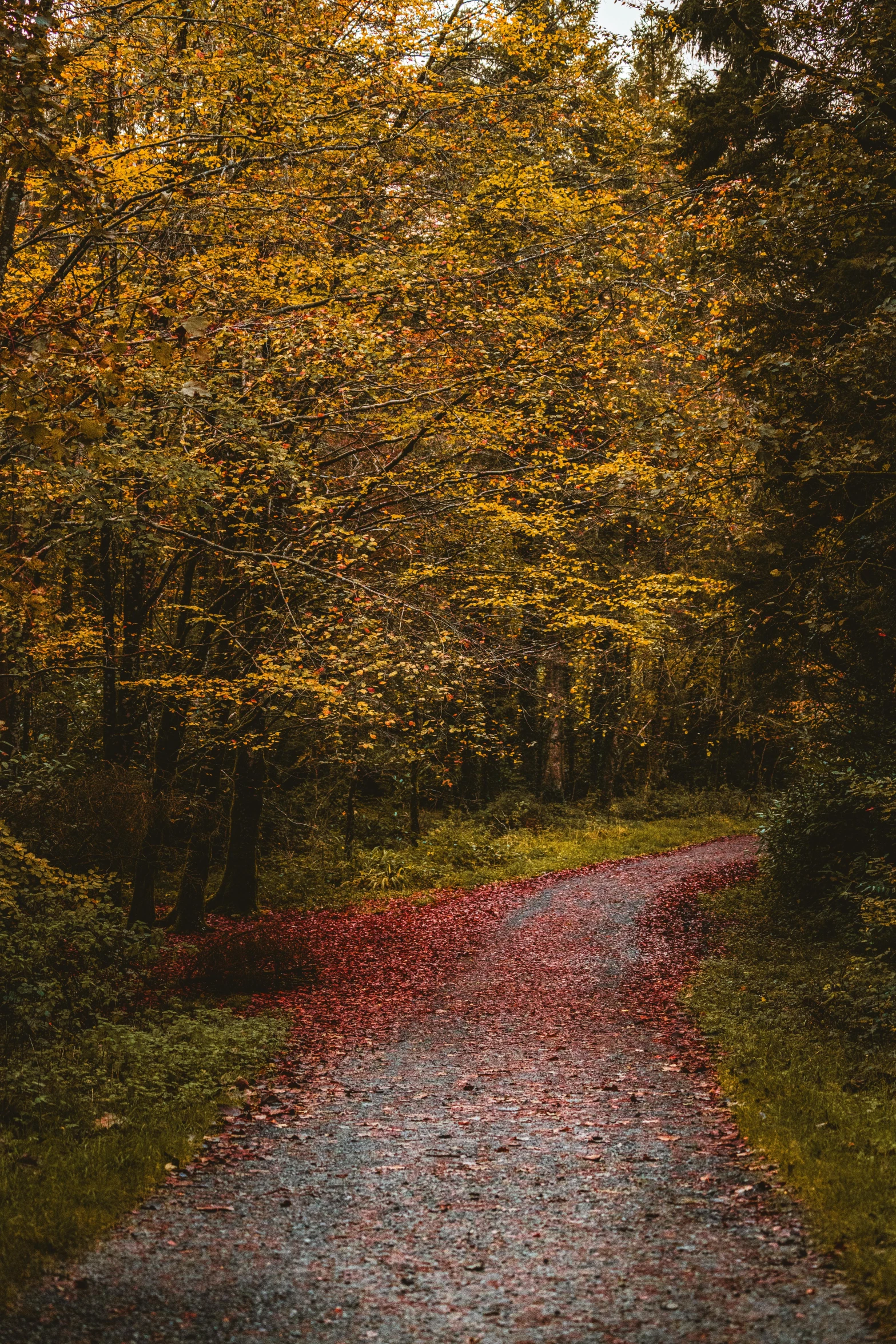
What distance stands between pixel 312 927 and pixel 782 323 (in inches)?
452

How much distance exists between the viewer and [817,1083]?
23.6 feet

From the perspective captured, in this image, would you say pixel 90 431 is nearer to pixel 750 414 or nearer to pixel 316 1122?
pixel 316 1122

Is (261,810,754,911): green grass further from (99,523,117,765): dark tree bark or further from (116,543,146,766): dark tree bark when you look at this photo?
(99,523,117,765): dark tree bark

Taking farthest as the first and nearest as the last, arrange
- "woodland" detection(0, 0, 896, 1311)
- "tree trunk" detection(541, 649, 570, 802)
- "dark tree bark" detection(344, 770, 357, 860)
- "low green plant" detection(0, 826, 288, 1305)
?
1. "tree trunk" detection(541, 649, 570, 802)
2. "dark tree bark" detection(344, 770, 357, 860)
3. "woodland" detection(0, 0, 896, 1311)
4. "low green plant" detection(0, 826, 288, 1305)

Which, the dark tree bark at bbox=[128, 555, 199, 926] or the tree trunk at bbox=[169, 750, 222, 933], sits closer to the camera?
the dark tree bark at bbox=[128, 555, 199, 926]

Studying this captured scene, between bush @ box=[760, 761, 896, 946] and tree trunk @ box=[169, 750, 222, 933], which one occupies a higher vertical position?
bush @ box=[760, 761, 896, 946]

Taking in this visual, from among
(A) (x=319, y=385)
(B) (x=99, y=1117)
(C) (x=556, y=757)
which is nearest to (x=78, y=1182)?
(B) (x=99, y=1117)

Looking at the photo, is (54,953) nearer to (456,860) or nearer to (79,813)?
(79,813)

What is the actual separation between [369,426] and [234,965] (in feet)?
25.5

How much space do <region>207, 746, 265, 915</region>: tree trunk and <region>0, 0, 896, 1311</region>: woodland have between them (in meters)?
0.07

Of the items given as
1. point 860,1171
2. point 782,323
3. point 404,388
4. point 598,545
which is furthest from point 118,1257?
point 598,545

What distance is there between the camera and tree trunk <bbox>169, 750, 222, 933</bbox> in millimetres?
15148

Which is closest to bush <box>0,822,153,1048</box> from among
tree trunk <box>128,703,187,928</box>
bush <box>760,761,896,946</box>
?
tree trunk <box>128,703,187,928</box>

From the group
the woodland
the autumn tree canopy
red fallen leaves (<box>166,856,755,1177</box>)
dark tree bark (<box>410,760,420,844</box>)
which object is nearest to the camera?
the woodland
